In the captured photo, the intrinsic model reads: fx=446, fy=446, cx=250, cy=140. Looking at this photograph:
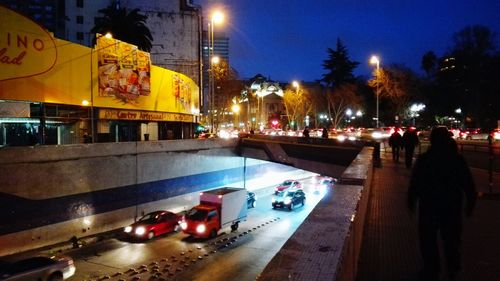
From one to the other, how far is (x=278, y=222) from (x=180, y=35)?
3695 centimetres

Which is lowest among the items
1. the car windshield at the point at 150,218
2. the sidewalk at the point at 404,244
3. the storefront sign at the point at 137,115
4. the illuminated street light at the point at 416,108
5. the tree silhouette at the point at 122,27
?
the car windshield at the point at 150,218

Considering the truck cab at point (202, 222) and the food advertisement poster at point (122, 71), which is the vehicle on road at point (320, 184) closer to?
the food advertisement poster at point (122, 71)

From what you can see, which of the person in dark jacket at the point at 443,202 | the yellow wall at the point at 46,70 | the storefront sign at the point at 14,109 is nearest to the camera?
the person in dark jacket at the point at 443,202

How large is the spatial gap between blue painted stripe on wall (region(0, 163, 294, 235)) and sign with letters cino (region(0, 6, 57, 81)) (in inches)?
273

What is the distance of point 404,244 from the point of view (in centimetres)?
629

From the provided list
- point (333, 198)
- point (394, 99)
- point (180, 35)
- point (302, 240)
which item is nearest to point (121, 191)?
point (333, 198)

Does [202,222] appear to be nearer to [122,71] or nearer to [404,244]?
[122,71]

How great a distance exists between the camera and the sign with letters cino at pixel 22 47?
22766 millimetres

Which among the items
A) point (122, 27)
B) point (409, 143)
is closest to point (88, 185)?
point (409, 143)

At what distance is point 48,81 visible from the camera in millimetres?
25469

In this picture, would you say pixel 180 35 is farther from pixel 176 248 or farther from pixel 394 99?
pixel 176 248

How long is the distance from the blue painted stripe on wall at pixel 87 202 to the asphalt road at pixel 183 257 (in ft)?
6.57

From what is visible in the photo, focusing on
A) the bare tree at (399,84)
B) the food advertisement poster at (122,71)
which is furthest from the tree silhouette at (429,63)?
the food advertisement poster at (122,71)

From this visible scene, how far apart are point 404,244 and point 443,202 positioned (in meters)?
1.77
